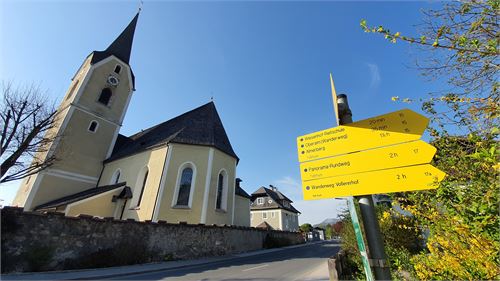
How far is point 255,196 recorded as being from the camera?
44812 mm

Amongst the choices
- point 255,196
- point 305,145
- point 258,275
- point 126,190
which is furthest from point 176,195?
point 255,196

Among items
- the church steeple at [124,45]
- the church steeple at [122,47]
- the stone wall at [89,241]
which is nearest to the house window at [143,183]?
the stone wall at [89,241]

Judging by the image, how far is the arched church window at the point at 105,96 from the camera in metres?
24.7

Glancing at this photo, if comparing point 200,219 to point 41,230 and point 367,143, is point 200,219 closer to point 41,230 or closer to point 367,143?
point 41,230

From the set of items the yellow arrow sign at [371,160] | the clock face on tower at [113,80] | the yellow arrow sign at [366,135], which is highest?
the clock face on tower at [113,80]

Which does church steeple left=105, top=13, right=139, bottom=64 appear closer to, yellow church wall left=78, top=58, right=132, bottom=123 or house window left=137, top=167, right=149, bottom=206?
yellow church wall left=78, top=58, right=132, bottom=123

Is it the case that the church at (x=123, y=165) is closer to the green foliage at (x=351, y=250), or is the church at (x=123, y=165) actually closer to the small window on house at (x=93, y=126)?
the small window on house at (x=93, y=126)

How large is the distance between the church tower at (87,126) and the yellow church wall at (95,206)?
3.83 m

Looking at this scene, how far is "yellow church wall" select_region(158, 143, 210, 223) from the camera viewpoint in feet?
54.1

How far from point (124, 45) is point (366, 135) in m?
33.2

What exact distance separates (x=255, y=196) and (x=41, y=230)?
37.5 metres

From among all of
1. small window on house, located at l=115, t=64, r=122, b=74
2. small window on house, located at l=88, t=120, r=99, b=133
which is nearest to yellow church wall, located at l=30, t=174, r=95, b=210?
small window on house, located at l=88, t=120, r=99, b=133

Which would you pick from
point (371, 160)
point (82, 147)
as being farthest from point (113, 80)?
point (371, 160)

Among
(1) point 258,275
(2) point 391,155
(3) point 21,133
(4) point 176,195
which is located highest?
(3) point 21,133
